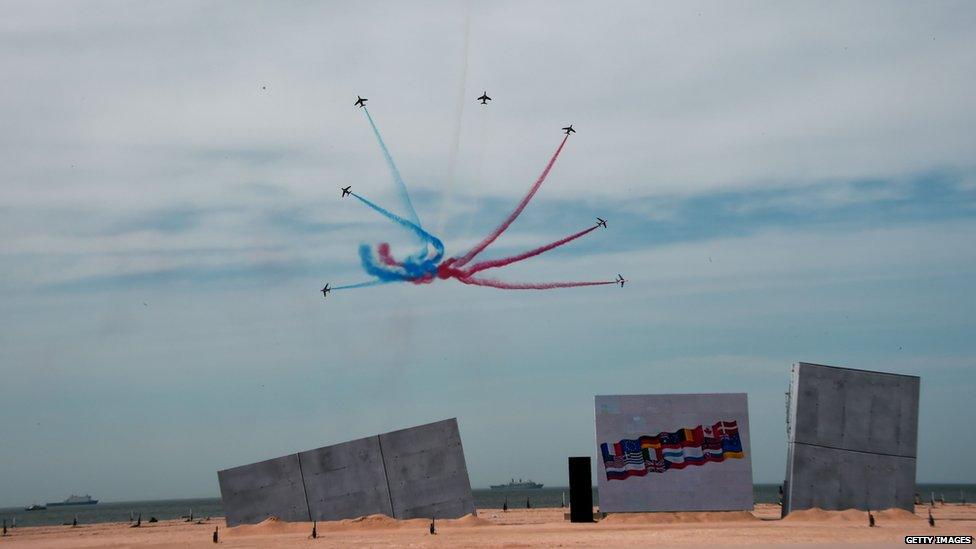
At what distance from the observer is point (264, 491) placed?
55.3 meters

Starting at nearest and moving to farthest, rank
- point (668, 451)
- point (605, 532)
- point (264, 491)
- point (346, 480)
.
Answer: point (605, 532), point (668, 451), point (264, 491), point (346, 480)

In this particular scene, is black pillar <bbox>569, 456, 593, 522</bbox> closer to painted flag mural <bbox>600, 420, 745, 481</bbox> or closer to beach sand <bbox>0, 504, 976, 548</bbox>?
beach sand <bbox>0, 504, 976, 548</bbox>

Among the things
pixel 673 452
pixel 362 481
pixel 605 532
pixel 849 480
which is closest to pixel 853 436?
pixel 849 480

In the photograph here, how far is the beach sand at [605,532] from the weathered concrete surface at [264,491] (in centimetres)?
92

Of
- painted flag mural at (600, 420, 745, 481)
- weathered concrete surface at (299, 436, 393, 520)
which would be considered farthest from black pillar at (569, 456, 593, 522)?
weathered concrete surface at (299, 436, 393, 520)

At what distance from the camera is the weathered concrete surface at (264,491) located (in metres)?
54.8

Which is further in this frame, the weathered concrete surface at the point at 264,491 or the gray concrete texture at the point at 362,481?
the gray concrete texture at the point at 362,481

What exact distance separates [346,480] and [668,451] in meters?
17.3

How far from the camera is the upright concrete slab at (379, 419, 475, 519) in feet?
181

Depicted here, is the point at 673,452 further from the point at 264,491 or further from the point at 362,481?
the point at 264,491

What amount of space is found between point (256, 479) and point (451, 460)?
34.8 ft

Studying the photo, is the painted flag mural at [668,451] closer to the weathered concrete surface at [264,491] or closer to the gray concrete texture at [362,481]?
the gray concrete texture at [362,481]

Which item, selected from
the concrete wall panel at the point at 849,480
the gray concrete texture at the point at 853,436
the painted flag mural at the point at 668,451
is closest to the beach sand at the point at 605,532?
the concrete wall panel at the point at 849,480

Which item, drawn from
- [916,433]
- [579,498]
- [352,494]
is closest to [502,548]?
[579,498]
